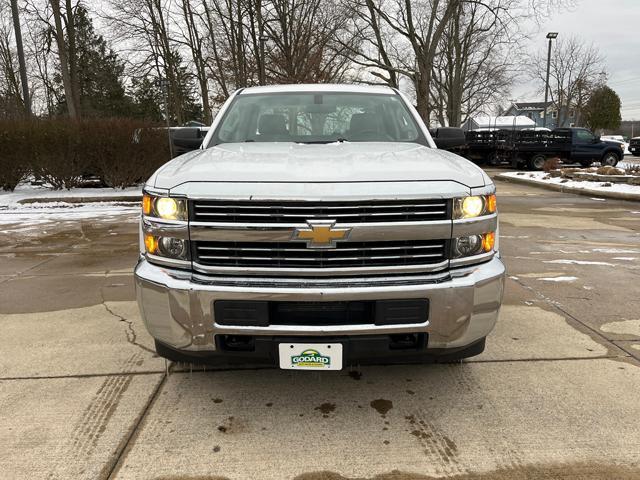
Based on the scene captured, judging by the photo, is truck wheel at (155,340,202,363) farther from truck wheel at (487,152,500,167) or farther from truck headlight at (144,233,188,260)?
truck wheel at (487,152,500,167)

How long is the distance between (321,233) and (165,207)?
2.64ft

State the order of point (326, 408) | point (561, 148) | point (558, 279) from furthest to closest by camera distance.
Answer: point (561, 148) → point (558, 279) → point (326, 408)

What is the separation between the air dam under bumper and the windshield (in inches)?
63.0

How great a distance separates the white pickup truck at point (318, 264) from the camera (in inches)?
93.5

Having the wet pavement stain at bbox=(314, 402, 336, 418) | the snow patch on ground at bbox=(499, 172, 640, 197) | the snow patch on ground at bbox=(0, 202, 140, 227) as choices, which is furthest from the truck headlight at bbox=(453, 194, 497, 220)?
the snow patch on ground at bbox=(499, 172, 640, 197)

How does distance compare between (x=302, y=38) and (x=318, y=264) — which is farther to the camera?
(x=302, y=38)

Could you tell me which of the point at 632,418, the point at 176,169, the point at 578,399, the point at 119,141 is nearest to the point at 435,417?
the point at 578,399

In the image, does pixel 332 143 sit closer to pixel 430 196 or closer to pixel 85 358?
pixel 430 196

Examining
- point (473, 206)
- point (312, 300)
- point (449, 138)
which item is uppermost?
point (449, 138)

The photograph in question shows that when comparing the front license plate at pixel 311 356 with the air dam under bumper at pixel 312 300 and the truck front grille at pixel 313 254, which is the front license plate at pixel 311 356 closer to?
the air dam under bumper at pixel 312 300

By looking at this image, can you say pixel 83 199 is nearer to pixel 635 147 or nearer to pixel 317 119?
pixel 317 119

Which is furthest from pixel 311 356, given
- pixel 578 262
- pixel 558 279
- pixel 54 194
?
pixel 54 194

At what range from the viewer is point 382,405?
9.31ft

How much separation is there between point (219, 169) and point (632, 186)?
551 inches
